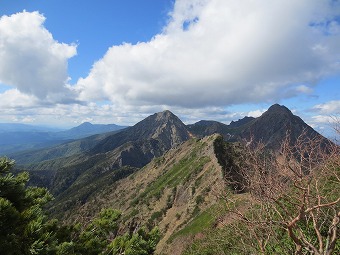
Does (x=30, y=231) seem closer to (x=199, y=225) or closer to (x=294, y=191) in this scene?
(x=294, y=191)

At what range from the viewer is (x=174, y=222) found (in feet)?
329

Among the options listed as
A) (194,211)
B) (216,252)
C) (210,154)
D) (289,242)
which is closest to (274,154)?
(289,242)

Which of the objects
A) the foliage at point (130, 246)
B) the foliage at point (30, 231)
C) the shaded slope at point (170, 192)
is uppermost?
the foliage at point (30, 231)

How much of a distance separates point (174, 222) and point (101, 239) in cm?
8953

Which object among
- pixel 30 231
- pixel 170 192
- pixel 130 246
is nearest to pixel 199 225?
pixel 170 192

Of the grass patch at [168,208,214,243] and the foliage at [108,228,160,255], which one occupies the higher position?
the foliage at [108,228,160,255]

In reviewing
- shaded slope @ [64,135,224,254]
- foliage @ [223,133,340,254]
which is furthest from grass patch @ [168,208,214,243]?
foliage @ [223,133,340,254]

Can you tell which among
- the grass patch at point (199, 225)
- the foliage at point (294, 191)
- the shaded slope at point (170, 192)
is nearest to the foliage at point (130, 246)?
the foliage at point (294, 191)

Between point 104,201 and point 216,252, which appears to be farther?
point 104,201

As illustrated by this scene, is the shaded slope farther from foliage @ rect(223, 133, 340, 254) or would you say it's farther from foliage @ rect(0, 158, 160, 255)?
foliage @ rect(223, 133, 340, 254)

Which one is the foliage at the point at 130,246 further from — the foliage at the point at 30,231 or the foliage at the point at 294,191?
the foliage at the point at 294,191

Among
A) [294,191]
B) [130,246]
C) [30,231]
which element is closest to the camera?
[30,231]

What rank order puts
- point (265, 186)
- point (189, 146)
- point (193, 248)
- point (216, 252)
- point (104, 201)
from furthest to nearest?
point (104, 201) → point (189, 146) → point (193, 248) → point (216, 252) → point (265, 186)

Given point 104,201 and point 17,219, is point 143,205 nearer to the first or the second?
point 104,201
